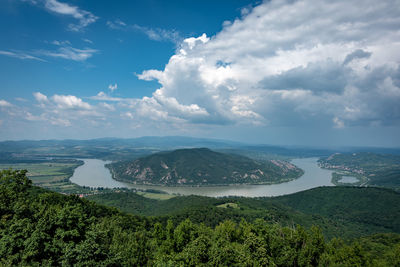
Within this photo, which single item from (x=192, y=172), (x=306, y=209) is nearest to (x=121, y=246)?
(x=306, y=209)

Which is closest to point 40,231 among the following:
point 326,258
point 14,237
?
point 14,237

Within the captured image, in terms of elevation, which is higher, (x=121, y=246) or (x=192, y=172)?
(x=121, y=246)

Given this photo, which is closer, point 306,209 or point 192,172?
point 306,209

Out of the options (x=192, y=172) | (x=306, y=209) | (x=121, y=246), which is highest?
(x=121, y=246)

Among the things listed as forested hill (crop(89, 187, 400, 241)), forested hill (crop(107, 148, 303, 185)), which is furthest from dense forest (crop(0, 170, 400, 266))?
forested hill (crop(107, 148, 303, 185))

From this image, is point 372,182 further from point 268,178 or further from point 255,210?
point 255,210

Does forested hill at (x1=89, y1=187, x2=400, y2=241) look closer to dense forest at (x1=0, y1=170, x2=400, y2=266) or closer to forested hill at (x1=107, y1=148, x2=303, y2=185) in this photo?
dense forest at (x1=0, y1=170, x2=400, y2=266)

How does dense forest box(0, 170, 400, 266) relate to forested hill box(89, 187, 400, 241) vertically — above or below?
above

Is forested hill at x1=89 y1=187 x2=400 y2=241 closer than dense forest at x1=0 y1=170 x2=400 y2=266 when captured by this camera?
No

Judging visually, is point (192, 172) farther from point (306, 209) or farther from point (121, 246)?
point (121, 246)

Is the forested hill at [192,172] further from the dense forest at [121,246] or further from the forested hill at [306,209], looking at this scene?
the dense forest at [121,246]

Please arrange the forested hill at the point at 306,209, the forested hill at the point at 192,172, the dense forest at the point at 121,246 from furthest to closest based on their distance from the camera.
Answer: the forested hill at the point at 192,172 → the forested hill at the point at 306,209 → the dense forest at the point at 121,246

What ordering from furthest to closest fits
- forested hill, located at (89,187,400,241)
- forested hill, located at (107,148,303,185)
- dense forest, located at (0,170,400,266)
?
forested hill, located at (107,148,303,185) → forested hill, located at (89,187,400,241) → dense forest, located at (0,170,400,266)

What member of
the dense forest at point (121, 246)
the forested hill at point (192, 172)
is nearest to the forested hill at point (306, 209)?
the dense forest at point (121, 246)
